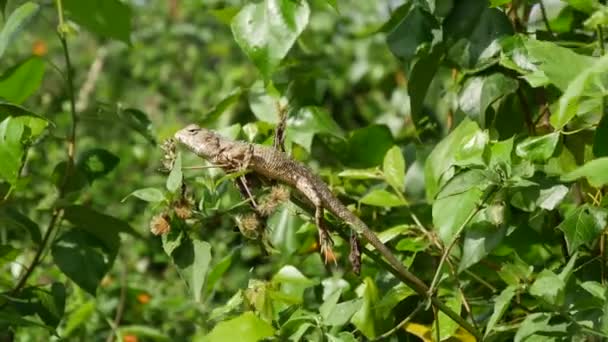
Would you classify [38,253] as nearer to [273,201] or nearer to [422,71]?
[273,201]

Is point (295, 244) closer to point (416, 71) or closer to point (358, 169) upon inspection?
point (358, 169)

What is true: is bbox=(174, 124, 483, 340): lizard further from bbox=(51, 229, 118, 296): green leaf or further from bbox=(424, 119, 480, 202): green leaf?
bbox=(51, 229, 118, 296): green leaf

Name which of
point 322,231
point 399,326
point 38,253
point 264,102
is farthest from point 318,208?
point 38,253

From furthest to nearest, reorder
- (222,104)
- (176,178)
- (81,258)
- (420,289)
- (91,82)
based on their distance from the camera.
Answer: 1. (91,82)
2. (222,104)
3. (81,258)
4. (420,289)
5. (176,178)

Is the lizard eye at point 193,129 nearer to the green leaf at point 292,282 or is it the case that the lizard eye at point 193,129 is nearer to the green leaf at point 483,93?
the green leaf at point 292,282

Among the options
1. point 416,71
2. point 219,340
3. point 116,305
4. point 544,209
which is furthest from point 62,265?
point 116,305

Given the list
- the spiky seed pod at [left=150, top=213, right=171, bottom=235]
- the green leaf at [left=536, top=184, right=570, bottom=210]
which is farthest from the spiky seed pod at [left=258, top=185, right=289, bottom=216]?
the green leaf at [left=536, top=184, right=570, bottom=210]
